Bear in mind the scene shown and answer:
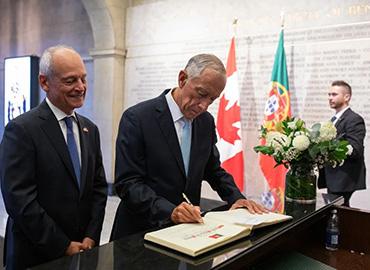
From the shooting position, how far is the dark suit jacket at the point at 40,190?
1482mm

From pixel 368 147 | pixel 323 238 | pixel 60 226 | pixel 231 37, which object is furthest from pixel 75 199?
pixel 231 37

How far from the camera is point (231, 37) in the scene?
16.1ft

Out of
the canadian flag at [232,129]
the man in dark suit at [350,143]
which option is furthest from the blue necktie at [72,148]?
the canadian flag at [232,129]

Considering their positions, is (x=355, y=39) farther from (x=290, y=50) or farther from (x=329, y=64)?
(x=290, y=50)

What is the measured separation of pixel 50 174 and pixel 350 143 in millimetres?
2899

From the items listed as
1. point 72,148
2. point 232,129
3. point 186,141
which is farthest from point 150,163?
point 232,129

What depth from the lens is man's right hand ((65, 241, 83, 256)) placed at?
4.99 ft

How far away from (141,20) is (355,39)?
10.2 feet

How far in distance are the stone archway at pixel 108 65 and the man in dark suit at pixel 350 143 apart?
331 centimetres

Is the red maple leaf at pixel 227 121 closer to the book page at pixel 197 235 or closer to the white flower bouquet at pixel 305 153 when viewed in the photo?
the white flower bouquet at pixel 305 153

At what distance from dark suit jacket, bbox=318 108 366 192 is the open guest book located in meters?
2.56

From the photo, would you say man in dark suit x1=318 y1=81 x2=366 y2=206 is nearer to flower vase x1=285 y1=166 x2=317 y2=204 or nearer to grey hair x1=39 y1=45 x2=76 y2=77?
flower vase x1=285 y1=166 x2=317 y2=204

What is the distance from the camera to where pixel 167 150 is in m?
1.58

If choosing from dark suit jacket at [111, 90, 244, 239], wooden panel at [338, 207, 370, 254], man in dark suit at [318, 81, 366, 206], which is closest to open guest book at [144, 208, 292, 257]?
dark suit jacket at [111, 90, 244, 239]
